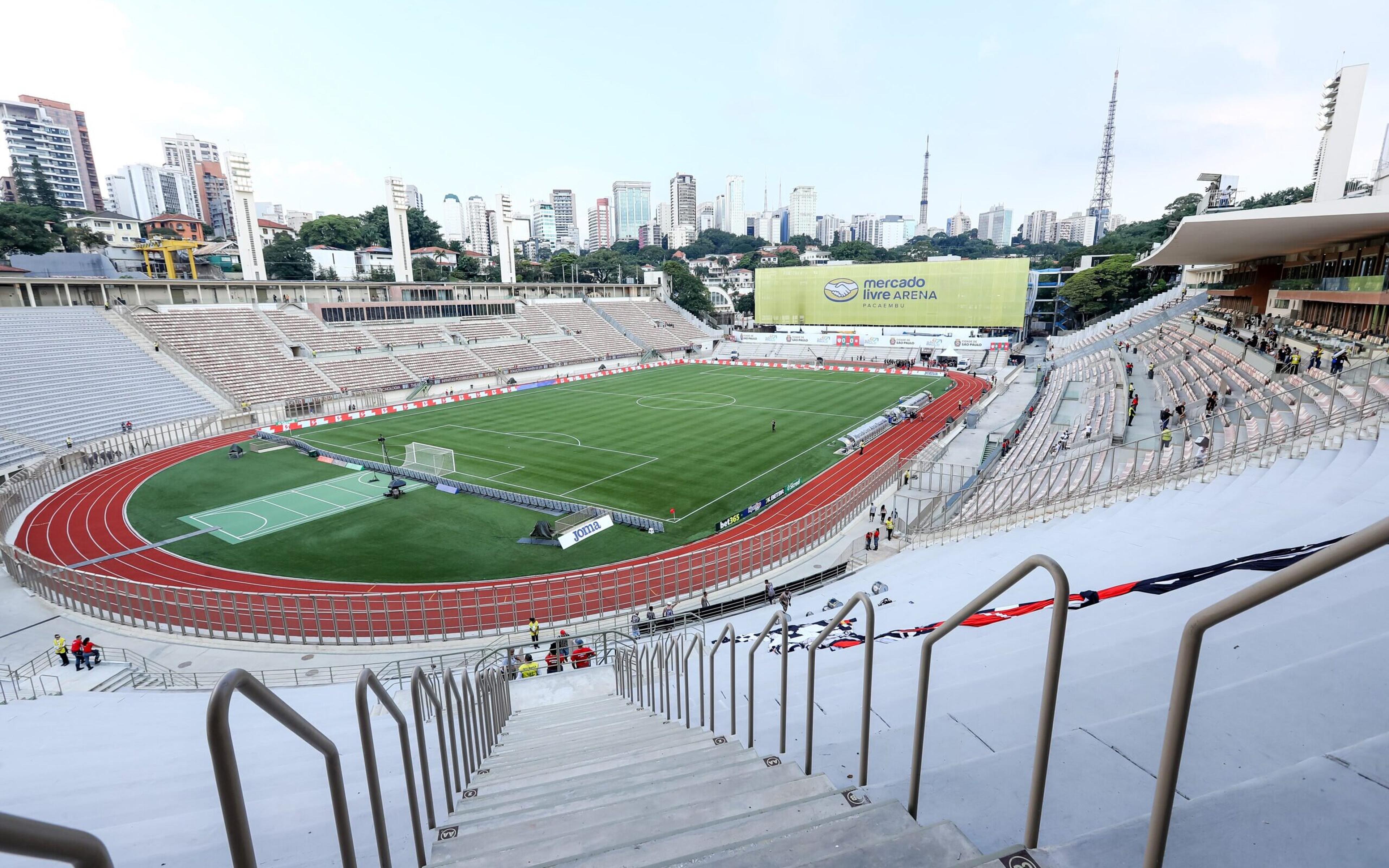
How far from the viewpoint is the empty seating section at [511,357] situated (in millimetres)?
63375

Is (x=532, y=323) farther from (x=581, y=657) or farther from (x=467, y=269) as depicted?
(x=581, y=657)

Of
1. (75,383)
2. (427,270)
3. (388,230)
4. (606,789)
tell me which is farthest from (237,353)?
(388,230)

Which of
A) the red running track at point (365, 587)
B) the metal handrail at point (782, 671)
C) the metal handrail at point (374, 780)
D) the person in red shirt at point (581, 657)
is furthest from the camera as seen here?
the red running track at point (365, 587)

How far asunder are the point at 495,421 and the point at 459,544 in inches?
844

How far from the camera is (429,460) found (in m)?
32.1

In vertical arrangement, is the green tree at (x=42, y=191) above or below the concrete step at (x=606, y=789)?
above

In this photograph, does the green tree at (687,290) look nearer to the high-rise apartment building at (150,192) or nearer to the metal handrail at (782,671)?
the metal handrail at (782,671)

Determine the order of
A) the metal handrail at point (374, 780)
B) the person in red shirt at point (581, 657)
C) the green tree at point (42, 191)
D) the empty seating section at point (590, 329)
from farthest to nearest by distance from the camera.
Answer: the green tree at point (42, 191) < the empty seating section at point (590, 329) < the person in red shirt at point (581, 657) < the metal handrail at point (374, 780)

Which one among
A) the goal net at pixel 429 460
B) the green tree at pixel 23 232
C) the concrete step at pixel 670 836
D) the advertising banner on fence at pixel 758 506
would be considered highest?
the green tree at pixel 23 232

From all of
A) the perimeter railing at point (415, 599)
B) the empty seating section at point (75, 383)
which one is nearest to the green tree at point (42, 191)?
the empty seating section at point (75, 383)

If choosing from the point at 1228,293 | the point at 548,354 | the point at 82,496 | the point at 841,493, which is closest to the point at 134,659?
the point at 82,496

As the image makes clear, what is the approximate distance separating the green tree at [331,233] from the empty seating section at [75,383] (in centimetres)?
7505

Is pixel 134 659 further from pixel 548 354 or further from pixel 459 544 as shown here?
pixel 548 354

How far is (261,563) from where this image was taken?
21.5 metres
